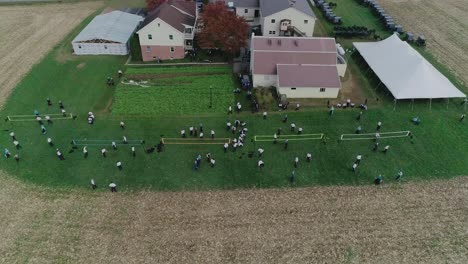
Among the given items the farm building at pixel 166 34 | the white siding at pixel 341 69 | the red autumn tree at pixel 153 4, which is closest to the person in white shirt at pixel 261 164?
the white siding at pixel 341 69

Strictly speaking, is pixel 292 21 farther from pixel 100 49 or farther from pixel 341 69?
pixel 100 49

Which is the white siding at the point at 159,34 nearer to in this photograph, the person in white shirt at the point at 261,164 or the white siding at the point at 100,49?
the white siding at the point at 100,49

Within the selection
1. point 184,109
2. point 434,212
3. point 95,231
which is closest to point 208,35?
point 184,109

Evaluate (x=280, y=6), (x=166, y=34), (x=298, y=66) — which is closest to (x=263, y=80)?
(x=298, y=66)

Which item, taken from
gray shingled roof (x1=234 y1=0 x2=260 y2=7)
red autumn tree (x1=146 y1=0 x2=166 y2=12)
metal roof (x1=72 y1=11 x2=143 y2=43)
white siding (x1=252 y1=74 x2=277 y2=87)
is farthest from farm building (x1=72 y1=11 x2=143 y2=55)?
white siding (x1=252 y1=74 x2=277 y2=87)

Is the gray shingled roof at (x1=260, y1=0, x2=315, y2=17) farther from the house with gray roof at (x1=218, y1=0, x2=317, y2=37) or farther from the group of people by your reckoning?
the group of people

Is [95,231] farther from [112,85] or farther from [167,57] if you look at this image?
[167,57]
